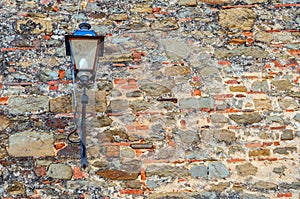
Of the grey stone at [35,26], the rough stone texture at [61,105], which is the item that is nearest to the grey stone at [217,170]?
the rough stone texture at [61,105]

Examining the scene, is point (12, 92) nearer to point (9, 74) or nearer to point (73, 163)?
point (9, 74)

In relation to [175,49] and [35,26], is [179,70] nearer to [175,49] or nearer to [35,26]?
[175,49]

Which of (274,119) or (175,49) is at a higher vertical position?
(175,49)

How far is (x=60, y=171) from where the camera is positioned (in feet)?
14.1

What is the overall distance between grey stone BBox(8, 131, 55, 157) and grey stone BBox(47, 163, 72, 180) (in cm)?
→ 11

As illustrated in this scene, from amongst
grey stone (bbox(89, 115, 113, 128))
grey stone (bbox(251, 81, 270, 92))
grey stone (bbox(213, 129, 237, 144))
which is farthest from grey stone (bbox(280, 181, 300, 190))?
grey stone (bbox(89, 115, 113, 128))

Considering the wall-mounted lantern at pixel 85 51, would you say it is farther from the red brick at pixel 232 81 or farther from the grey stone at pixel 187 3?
the grey stone at pixel 187 3

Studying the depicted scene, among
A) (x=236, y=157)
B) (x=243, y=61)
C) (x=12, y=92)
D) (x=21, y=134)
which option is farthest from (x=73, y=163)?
(x=243, y=61)

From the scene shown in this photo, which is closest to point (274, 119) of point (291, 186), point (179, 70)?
point (291, 186)

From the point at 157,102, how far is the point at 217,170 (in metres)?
0.70

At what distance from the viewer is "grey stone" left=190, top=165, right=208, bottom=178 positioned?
14.2ft

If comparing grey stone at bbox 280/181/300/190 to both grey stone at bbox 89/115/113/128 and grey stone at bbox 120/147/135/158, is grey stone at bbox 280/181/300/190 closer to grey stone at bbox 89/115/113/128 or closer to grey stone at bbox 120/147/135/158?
grey stone at bbox 120/147/135/158

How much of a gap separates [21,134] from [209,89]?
149 centimetres

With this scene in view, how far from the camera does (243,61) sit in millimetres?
4840
